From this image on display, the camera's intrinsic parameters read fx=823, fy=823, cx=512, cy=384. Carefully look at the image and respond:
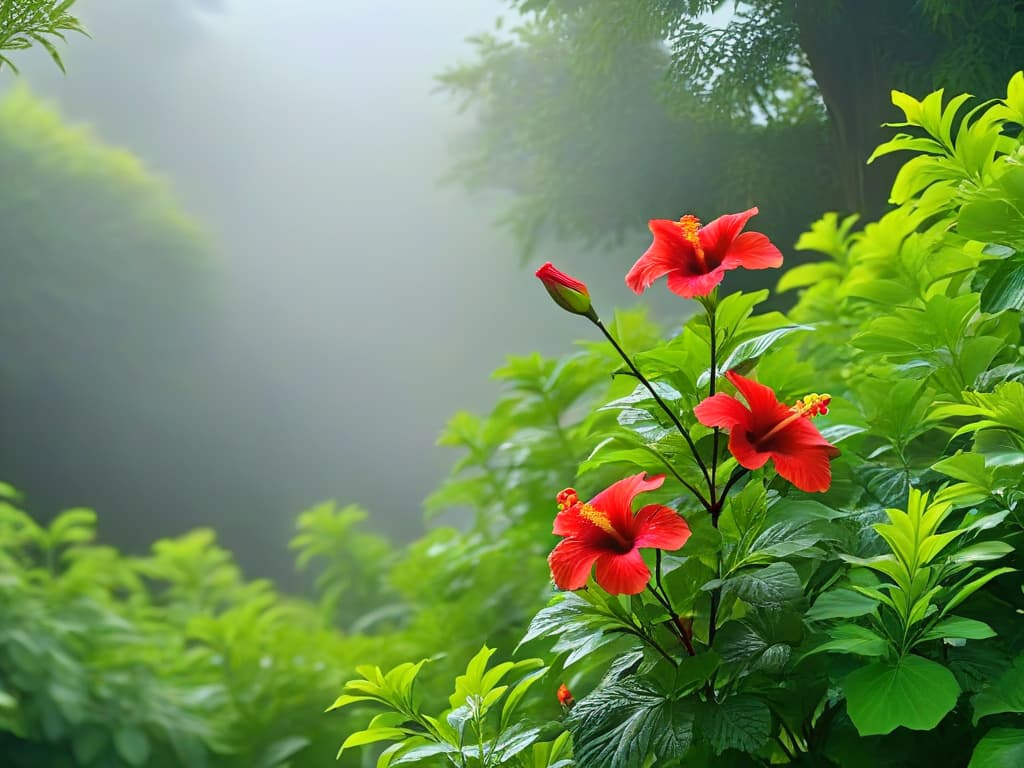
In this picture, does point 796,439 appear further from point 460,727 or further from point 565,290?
point 460,727

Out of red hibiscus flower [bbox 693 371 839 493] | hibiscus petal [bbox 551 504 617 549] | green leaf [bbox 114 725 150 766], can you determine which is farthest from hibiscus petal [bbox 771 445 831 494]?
green leaf [bbox 114 725 150 766]

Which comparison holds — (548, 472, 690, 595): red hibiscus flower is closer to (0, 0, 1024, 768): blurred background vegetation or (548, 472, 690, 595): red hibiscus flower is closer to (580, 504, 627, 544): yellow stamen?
(580, 504, 627, 544): yellow stamen

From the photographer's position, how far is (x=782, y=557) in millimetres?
487

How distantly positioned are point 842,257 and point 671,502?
62 cm

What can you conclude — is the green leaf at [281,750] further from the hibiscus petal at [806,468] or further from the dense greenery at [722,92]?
the hibiscus petal at [806,468]

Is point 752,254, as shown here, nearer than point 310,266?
Yes

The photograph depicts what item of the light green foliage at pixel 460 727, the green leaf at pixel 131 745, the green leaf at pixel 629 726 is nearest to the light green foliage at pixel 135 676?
the green leaf at pixel 131 745

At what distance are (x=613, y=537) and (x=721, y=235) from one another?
203mm

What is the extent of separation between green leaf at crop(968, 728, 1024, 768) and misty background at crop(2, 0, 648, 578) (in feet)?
4.66

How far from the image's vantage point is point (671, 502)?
588mm

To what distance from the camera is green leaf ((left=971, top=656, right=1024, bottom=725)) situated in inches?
16.1

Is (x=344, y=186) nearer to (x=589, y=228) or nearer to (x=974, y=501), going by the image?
(x=589, y=228)

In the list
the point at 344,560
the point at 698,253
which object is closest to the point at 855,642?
the point at 698,253

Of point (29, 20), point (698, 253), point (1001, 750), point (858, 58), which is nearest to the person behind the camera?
point (1001, 750)
